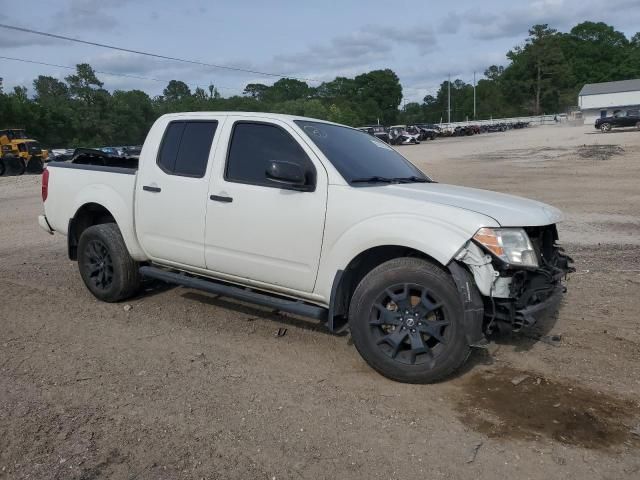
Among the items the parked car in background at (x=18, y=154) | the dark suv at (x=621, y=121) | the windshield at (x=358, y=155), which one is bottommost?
the windshield at (x=358, y=155)

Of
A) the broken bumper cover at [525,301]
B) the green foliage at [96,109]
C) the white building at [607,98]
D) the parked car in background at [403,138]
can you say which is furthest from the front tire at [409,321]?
the white building at [607,98]

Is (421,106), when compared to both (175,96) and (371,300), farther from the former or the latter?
(371,300)

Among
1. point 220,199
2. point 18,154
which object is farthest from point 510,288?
point 18,154

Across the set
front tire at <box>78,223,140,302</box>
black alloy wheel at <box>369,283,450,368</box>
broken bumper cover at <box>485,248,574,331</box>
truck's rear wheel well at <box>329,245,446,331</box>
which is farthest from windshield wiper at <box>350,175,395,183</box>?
front tire at <box>78,223,140,302</box>

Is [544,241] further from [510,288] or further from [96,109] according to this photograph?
[96,109]

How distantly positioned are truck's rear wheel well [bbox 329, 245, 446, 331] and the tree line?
62561mm

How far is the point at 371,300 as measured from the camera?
4.04m

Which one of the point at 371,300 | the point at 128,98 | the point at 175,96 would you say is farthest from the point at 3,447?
the point at 175,96

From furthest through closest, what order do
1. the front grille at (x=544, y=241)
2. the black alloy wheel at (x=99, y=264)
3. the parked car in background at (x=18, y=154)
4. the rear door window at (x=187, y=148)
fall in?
the parked car in background at (x=18, y=154) → the black alloy wheel at (x=99, y=264) → the rear door window at (x=187, y=148) → the front grille at (x=544, y=241)

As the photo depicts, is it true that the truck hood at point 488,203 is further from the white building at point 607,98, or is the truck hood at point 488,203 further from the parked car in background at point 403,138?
the white building at point 607,98

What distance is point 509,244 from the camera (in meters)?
3.83

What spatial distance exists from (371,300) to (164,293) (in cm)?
313

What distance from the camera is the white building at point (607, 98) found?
86606mm

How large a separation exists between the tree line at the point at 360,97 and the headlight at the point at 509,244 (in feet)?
207
